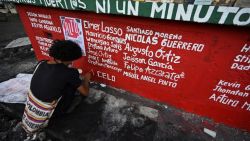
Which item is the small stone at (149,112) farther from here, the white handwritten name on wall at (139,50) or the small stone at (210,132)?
the small stone at (210,132)

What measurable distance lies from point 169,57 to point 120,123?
1067 mm

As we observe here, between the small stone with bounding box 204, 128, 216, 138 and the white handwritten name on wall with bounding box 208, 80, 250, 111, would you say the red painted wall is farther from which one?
the small stone with bounding box 204, 128, 216, 138

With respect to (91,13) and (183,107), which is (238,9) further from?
(91,13)

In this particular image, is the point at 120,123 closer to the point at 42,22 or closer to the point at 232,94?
the point at 232,94

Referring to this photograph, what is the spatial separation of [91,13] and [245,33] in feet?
5.51

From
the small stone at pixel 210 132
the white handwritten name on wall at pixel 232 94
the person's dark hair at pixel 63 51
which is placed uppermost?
the person's dark hair at pixel 63 51

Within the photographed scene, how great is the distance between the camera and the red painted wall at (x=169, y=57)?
64.2 inches

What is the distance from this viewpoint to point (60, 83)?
1790 millimetres

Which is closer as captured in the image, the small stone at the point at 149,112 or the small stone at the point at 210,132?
the small stone at the point at 210,132

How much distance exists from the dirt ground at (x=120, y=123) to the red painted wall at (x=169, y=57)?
0.13 meters

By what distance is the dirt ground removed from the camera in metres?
1.98

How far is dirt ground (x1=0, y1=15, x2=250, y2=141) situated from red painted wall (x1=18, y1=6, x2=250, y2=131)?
0.13 m

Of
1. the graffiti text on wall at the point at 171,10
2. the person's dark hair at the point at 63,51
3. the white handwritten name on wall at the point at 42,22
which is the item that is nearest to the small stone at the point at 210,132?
the graffiti text on wall at the point at 171,10

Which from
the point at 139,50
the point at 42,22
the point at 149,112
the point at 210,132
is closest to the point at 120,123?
the point at 149,112
